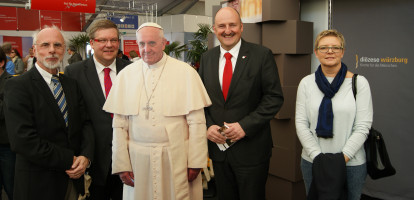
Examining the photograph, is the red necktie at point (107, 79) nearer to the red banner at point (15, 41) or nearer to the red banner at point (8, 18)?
the red banner at point (8, 18)

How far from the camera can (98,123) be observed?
2.39 m

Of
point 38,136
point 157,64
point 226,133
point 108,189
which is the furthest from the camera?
point 108,189

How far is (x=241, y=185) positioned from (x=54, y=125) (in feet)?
4.17

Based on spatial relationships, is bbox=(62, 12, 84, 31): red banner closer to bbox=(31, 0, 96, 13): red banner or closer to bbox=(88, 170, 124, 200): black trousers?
bbox=(31, 0, 96, 13): red banner

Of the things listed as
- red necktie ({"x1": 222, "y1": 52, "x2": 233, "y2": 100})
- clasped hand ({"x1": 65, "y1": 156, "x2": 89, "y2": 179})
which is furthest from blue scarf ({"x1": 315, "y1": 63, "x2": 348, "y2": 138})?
clasped hand ({"x1": 65, "y1": 156, "x2": 89, "y2": 179})

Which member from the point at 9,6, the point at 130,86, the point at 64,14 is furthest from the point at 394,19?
the point at 9,6

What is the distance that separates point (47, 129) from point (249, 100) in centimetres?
128

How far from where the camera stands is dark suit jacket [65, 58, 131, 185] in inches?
93.8

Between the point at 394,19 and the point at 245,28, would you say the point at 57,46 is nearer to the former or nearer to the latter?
the point at 245,28

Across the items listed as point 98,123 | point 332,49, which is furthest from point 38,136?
point 332,49

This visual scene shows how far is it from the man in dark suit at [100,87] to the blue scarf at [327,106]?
141 cm

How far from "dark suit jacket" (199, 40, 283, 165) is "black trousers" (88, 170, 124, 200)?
772 mm

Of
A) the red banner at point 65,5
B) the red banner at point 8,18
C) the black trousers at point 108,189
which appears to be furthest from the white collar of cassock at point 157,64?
the red banner at point 8,18

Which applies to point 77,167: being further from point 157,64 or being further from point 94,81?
point 157,64
